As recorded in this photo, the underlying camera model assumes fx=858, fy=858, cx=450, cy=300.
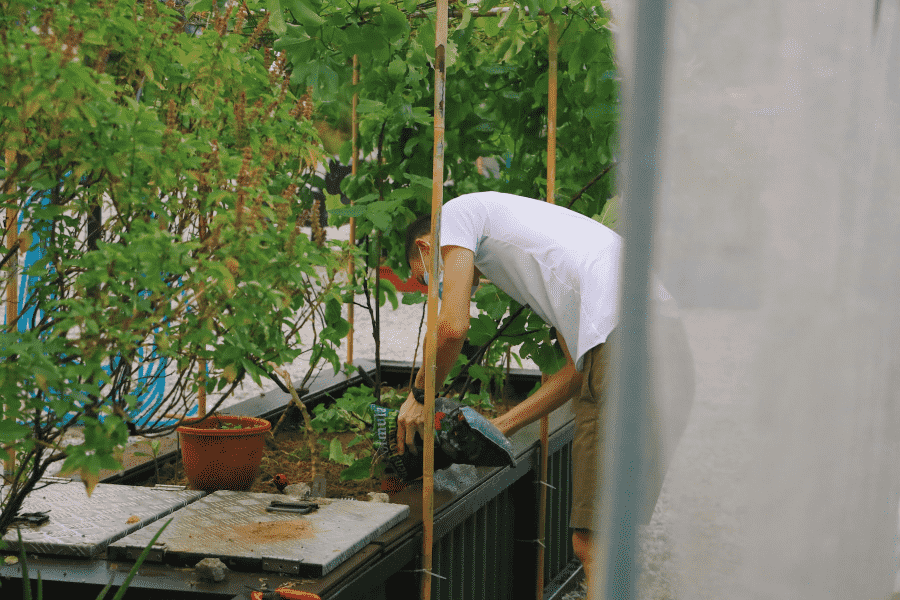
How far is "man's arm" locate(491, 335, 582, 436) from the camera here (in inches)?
116

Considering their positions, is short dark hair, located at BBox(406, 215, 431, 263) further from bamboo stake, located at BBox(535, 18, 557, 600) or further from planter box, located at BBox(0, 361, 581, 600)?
planter box, located at BBox(0, 361, 581, 600)

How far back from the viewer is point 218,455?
111 inches

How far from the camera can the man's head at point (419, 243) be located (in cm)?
294

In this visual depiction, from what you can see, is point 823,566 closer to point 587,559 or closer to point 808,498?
point 808,498

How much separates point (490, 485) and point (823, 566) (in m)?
2.57

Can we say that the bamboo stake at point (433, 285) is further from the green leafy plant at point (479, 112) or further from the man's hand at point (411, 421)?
the green leafy plant at point (479, 112)

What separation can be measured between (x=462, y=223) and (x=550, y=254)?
0.29 meters

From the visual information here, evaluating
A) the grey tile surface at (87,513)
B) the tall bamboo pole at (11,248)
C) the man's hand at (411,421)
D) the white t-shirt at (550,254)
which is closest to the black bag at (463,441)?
the man's hand at (411,421)

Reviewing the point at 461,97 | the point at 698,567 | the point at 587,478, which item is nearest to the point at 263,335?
the point at 587,478

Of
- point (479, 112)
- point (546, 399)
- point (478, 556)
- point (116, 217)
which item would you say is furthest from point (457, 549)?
point (479, 112)

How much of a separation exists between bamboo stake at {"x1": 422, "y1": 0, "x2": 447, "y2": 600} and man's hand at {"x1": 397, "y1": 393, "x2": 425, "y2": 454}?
0.90ft

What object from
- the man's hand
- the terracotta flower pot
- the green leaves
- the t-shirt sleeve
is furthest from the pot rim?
the green leaves

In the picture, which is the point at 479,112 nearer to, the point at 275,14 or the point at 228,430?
the point at 275,14

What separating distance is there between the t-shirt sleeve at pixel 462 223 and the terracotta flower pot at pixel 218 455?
3.11 feet
